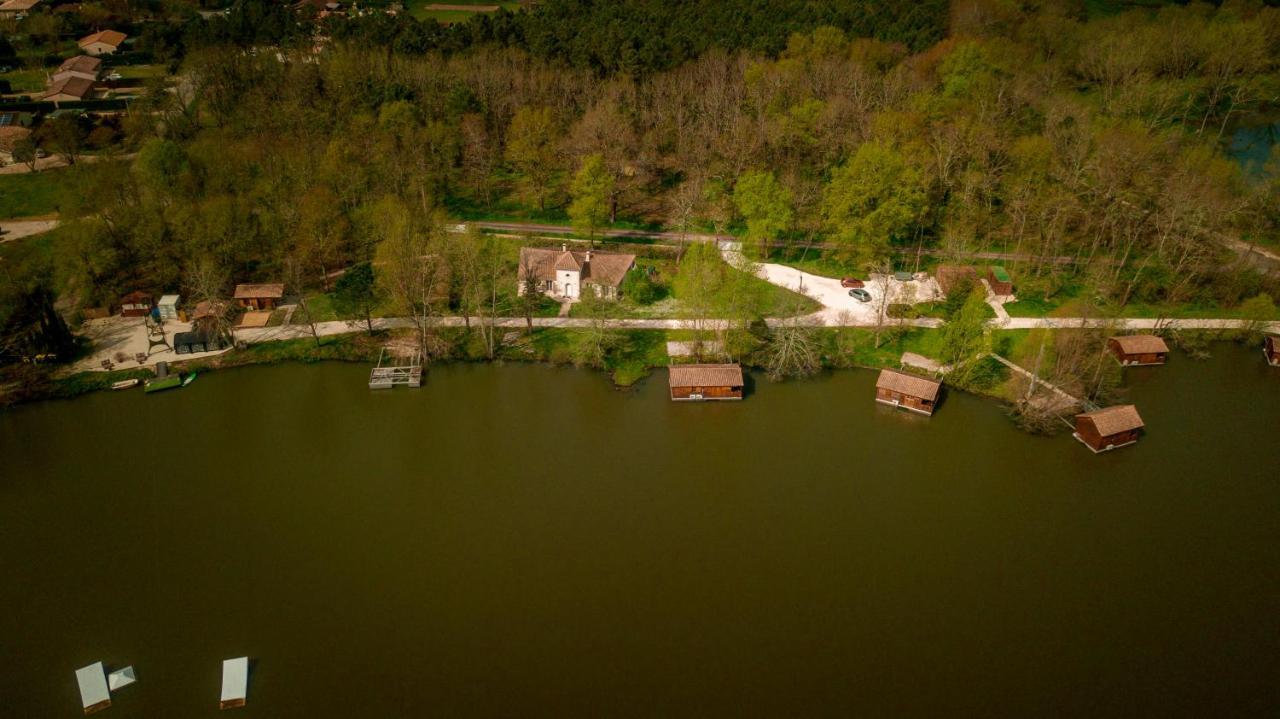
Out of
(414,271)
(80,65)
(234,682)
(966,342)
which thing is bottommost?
Answer: (234,682)

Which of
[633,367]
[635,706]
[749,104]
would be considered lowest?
[635,706]

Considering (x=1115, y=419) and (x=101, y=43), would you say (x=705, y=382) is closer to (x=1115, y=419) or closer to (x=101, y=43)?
(x=1115, y=419)

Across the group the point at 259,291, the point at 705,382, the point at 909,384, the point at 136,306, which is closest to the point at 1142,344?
the point at 909,384

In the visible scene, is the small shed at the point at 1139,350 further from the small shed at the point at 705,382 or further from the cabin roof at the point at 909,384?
the small shed at the point at 705,382

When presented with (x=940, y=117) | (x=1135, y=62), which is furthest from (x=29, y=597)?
(x=1135, y=62)

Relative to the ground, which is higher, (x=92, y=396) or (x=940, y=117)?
(x=940, y=117)

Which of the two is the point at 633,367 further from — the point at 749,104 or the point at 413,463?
the point at 749,104

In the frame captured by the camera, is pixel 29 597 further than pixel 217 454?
No
